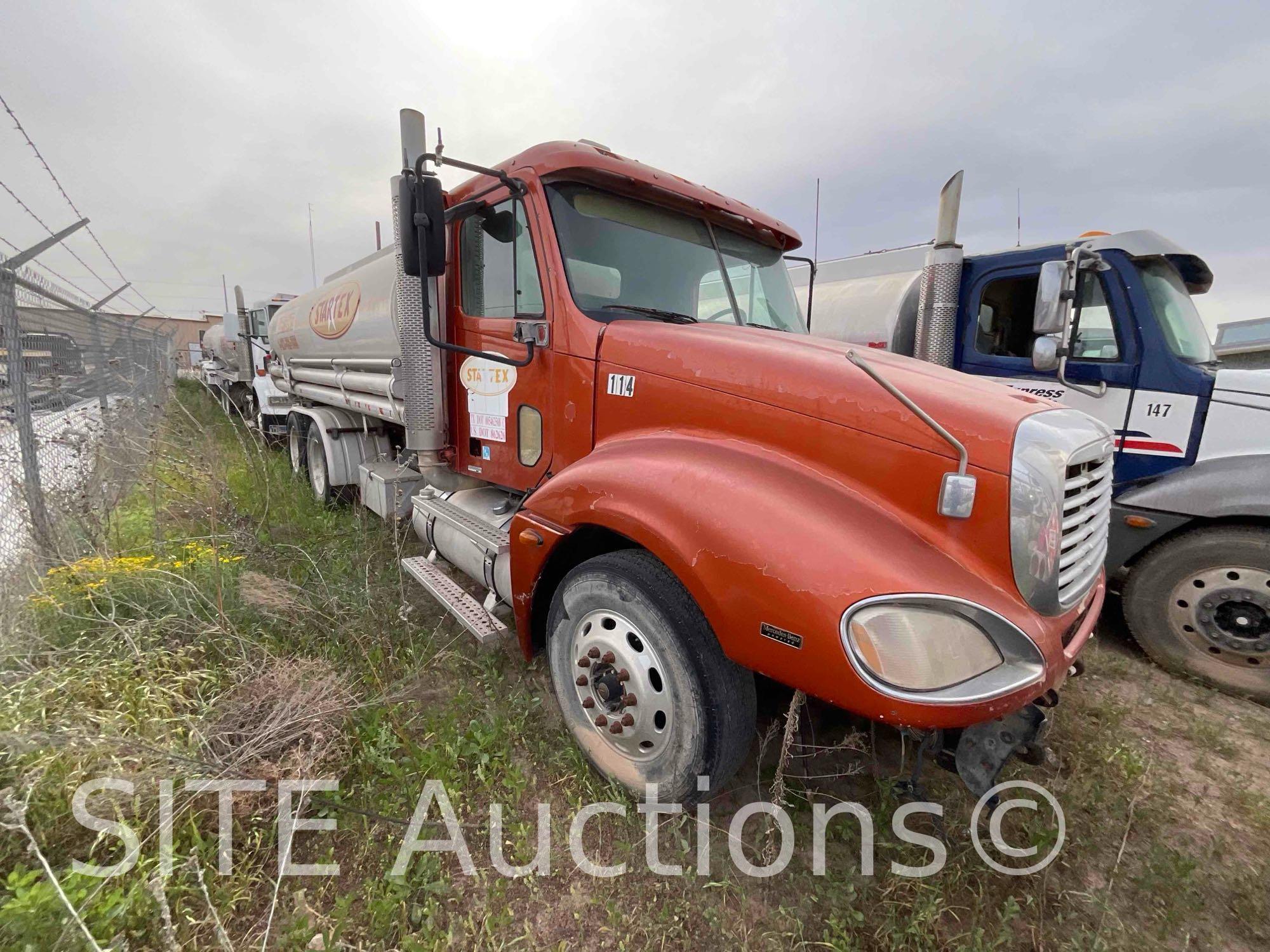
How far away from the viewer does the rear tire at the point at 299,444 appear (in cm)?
660

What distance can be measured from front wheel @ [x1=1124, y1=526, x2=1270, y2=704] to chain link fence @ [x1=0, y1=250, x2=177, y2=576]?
662 cm

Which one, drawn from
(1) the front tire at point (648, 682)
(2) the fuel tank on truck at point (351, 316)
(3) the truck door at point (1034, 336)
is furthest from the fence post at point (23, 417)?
(3) the truck door at point (1034, 336)

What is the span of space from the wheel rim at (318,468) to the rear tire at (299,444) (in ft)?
Result: 0.84

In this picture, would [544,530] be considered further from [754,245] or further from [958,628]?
[754,245]

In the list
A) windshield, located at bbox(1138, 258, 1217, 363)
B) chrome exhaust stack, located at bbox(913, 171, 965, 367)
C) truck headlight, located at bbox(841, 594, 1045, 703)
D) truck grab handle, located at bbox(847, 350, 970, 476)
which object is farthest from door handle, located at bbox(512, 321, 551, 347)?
windshield, located at bbox(1138, 258, 1217, 363)

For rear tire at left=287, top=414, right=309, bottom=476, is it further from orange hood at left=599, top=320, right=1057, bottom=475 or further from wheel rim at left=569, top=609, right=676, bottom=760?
wheel rim at left=569, top=609, right=676, bottom=760

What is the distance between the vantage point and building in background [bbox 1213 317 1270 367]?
33.4 feet

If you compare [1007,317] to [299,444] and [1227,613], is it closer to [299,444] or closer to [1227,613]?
[1227,613]

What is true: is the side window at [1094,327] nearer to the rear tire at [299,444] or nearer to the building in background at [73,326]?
the building in background at [73,326]

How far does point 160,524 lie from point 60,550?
3.14 ft

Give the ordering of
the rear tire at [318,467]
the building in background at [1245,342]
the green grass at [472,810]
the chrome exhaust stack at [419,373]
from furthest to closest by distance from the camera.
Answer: the building in background at [1245,342], the rear tire at [318,467], the chrome exhaust stack at [419,373], the green grass at [472,810]

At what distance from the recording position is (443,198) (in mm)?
2797

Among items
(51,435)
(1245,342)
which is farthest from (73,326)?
(1245,342)

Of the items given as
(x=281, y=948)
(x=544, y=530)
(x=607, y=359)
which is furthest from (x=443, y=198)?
(x=281, y=948)
